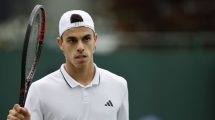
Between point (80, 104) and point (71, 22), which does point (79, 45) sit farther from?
point (80, 104)

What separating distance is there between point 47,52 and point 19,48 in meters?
0.42

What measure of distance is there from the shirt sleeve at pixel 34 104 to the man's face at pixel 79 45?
1.21ft

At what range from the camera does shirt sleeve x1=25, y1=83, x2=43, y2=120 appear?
656cm

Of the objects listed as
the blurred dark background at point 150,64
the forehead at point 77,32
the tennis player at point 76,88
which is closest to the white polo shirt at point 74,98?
the tennis player at point 76,88

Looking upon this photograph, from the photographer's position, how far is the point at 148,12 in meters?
14.0

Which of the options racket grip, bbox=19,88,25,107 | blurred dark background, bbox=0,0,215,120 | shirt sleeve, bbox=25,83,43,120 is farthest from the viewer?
blurred dark background, bbox=0,0,215,120

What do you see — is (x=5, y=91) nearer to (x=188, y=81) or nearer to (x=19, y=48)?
(x=19, y=48)

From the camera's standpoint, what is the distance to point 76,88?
675cm

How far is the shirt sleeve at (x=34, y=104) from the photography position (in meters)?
6.56

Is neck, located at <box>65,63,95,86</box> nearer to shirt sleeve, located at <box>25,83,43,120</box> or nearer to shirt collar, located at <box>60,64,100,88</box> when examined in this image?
shirt collar, located at <box>60,64,100,88</box>

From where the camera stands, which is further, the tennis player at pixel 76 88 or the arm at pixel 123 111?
the arm at pixel 123 111

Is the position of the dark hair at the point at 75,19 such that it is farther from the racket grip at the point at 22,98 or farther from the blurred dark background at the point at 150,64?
the blurred dark background at the point at 150,64

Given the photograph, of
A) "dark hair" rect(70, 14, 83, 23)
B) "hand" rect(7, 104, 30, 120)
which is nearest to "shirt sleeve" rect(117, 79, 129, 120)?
"dark hair" rect(70, 14, 83, 23)

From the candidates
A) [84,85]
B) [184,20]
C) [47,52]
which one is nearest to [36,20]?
[84,85]
